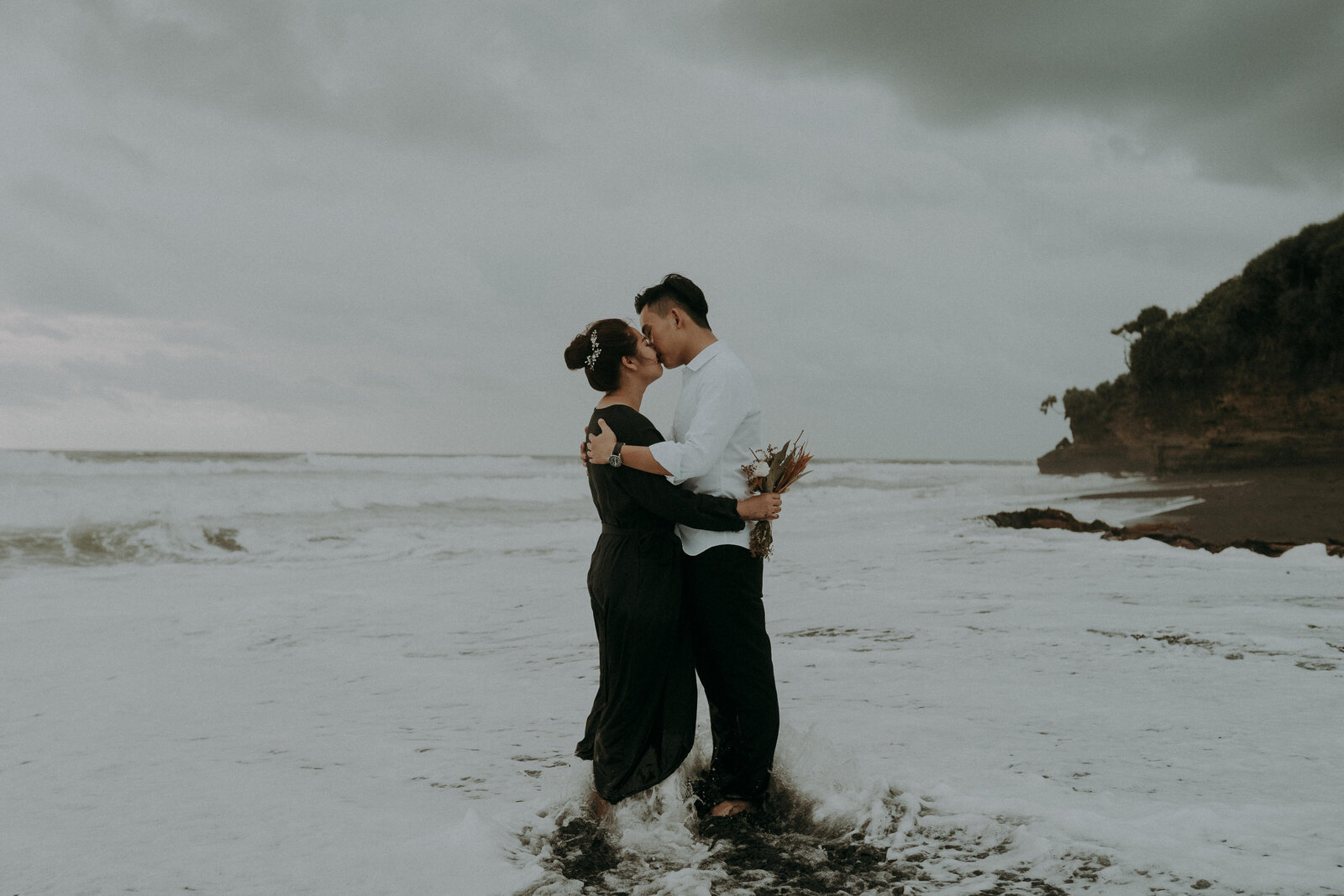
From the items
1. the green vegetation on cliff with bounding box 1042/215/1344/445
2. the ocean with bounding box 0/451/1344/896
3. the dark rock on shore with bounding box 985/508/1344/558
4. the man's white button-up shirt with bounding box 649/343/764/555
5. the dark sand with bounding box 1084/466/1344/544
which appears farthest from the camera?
the green vegetation on cliff with bounding box 1042/215/1344/445

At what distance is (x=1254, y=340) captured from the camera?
23.8 metres

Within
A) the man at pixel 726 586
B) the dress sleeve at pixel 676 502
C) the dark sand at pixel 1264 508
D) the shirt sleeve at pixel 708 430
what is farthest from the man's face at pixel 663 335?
the dark sand at pixel 1264 508

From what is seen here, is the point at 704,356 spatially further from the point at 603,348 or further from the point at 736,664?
the point at 736,664

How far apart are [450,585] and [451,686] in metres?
4.03

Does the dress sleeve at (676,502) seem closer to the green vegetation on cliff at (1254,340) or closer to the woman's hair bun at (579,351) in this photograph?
the woman's hair bun at (579,351)

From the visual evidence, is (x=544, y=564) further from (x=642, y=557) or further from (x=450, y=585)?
(x=642, y=557)

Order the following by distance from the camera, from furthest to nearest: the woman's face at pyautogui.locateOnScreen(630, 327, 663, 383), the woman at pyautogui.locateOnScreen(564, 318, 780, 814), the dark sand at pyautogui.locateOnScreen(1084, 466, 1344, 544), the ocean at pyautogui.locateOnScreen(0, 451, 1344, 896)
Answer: the dark sand at pyautogui.locateOnScreen(1084, 466, 1344, 544) → the woman's face at pyautogui.locateOnScreen(630, 327, 663, 383) → the woman at pyautogui.locateOnScreen(564, 318, 780, 814) → the ocean at pyautogui.locateOnScreen(0, 451, 1344, 896)

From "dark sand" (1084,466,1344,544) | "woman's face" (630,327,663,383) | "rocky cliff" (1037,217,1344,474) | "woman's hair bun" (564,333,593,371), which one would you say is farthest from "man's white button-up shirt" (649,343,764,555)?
"rocky cliff" (1037,217,1344,474)

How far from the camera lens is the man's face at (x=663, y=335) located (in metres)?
2.97

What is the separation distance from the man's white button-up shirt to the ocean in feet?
3.29

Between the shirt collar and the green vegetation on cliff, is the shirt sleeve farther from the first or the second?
the green vegetation on cliff

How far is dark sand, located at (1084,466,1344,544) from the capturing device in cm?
1151

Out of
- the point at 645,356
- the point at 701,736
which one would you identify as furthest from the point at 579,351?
the point at 701,736

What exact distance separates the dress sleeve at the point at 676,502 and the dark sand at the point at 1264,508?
31.7 feet
